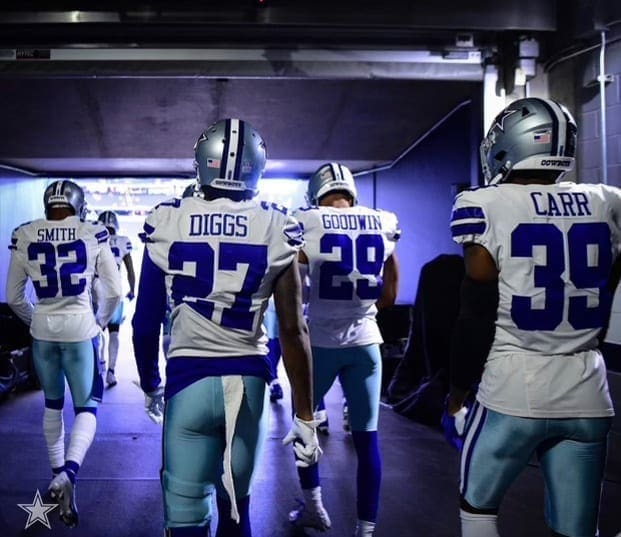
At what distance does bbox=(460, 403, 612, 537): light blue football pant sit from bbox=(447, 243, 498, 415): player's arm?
6.1 inches

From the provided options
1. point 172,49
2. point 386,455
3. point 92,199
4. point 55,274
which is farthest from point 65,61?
point 92,199

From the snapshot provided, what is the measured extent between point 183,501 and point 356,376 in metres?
1.30

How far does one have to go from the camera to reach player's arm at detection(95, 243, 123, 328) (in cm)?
369

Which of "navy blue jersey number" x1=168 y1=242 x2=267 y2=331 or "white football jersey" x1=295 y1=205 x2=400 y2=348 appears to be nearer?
"navy blue jersey number" x1=168 y1=242 x2=267 y2=331

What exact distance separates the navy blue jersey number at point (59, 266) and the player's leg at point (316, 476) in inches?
58.5

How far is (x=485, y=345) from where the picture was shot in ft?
6.32

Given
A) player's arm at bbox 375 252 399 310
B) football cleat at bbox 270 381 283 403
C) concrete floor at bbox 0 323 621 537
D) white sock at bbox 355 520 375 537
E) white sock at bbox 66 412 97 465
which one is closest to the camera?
white sock at bbox 355 520 375 537

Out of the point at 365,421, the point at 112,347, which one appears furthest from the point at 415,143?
the point at 365,421

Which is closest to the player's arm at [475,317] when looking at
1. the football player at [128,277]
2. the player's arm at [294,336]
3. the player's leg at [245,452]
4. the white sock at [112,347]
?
the player's arm at [294,336]

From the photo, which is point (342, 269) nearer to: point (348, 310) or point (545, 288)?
point (348, 310)

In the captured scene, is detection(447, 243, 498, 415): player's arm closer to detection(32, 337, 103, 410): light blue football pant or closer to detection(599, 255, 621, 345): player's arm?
detection(599, 255, 621, 345): player's arm

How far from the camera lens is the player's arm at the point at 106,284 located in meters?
3.69

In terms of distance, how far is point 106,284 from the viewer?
374 centimetres

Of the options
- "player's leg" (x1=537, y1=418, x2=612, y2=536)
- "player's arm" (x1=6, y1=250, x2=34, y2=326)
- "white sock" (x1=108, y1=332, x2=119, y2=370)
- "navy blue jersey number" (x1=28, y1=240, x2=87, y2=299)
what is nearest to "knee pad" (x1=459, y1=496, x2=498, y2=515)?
"player's leg" (x1=537, y1=418, x2=612, y2=536)
